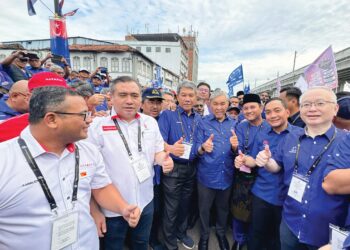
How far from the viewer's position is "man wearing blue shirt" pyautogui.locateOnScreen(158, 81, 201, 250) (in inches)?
111

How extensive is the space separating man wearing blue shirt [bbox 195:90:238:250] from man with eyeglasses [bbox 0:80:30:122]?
2295 millimetres

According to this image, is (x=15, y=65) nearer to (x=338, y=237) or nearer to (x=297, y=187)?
(x=297, y=187)

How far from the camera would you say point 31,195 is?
46.2 inches

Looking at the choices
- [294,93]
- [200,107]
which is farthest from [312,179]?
[200,107]

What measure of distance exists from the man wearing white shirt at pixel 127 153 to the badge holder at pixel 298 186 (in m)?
1.24

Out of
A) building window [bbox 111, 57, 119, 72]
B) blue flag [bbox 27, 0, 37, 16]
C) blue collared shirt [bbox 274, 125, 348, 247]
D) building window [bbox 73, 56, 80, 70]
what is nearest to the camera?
blue collared shirt [bbox 274, 125, 348, 247]

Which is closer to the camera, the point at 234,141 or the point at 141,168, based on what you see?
the point at 141,168

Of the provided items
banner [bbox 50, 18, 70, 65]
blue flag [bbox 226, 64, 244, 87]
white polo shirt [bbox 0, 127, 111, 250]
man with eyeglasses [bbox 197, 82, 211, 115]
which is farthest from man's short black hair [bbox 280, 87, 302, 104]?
banner [bbox 50, 18, 70, 65]

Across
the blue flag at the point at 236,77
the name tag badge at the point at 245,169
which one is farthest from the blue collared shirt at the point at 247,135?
the blue flag at the point at 236,77

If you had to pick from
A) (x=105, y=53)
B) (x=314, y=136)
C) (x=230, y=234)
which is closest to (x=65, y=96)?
(x=314, y=136)

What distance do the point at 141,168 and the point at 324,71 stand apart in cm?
533

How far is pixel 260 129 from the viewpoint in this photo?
2824 millimetres

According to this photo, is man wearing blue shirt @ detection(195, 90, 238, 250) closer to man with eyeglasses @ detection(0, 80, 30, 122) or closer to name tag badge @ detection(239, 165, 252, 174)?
name tag badge @ detection(239, 165, 252, 174)

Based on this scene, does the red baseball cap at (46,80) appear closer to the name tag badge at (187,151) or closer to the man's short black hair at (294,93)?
the name tag badge at (187,151)
